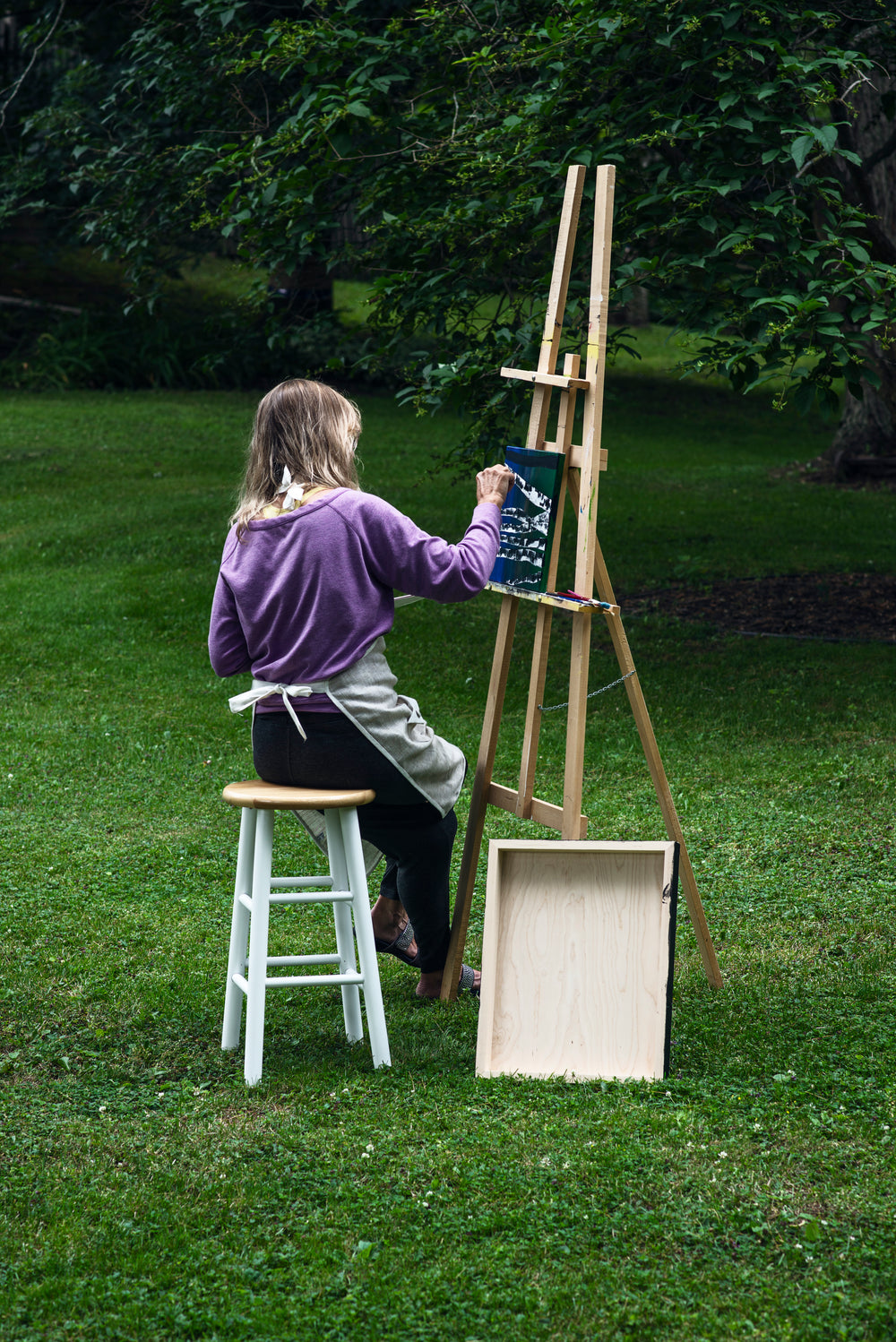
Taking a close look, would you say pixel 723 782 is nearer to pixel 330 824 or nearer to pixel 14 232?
pixel 330 824

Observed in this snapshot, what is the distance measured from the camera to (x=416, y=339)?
2020 cm

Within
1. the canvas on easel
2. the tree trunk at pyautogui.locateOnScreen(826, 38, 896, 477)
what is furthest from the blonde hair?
the tree trunk at pyautogui.locateOnScreen(826, 38, 896, 477)

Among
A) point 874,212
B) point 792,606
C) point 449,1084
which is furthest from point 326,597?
point 792,606

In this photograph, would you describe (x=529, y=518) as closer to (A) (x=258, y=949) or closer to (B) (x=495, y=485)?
(B) (x=495, y=485)

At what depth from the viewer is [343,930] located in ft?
12.6

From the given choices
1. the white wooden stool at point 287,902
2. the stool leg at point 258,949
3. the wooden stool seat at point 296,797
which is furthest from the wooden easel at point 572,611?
the stool leg at point 258,949

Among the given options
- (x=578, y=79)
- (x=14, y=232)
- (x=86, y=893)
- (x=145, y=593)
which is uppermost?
(x=14, y=232)

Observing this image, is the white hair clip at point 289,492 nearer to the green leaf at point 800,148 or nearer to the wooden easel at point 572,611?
the wooden easel at point 572,611

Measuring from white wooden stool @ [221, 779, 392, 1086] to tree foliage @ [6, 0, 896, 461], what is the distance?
2.93 meters

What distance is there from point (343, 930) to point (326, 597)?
39.8 inches

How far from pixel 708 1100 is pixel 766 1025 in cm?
54

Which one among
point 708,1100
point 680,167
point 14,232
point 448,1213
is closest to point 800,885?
point 708,1100

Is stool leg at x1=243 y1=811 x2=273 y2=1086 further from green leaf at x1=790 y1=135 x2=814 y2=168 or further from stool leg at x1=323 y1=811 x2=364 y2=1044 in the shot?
green leaf at x1=790 y1=135 x2=814 y2=168

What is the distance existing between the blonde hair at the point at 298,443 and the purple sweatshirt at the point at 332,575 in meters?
0.09
